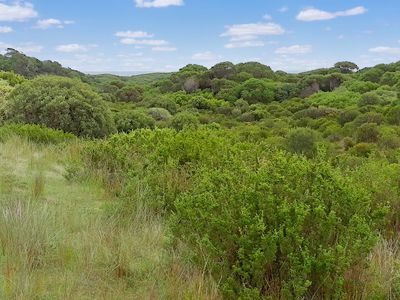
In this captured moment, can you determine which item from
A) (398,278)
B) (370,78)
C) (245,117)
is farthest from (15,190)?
(370,78)

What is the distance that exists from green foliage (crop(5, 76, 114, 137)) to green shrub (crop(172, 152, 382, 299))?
1342 centimetres

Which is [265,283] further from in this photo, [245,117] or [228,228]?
[245,117]

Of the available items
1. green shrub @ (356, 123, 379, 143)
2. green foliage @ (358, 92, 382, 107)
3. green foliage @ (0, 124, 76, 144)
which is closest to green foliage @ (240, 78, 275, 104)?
green foliage @ (358, 92, 382, 107)

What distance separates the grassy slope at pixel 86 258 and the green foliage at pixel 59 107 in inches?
459

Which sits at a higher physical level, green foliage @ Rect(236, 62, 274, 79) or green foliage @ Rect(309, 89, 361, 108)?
green foliage @ Rect(236, 62, 274, 79)

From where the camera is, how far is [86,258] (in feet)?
12.5

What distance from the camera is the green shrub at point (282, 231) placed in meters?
3.29

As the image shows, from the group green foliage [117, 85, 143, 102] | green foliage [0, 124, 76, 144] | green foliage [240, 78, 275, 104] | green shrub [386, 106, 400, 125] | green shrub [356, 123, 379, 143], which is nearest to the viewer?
green foliage [0, 124, 76, 144]

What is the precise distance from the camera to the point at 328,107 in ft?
178

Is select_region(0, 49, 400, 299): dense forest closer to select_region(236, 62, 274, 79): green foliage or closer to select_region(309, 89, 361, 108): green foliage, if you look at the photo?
select_region(309, 89, 361, 108): green foliage

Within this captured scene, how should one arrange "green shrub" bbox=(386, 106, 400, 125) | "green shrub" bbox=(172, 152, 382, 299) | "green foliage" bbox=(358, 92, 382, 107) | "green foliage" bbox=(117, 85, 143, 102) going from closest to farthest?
1. "green shrub" bbox=(172, 152, 382, 299)
2. "green shrub" bbox=(386, 106, 400, 125)
3. "green foliage" bbox=(358, 92, 382, 107)
4. "green foliage" bbox=(117, 85, 143, 102)

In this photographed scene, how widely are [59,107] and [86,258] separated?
13520 millimetres

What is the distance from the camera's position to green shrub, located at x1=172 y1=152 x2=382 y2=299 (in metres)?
3.29

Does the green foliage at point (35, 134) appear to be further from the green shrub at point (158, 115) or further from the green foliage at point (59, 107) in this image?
the green shrub at point (158, 115)
